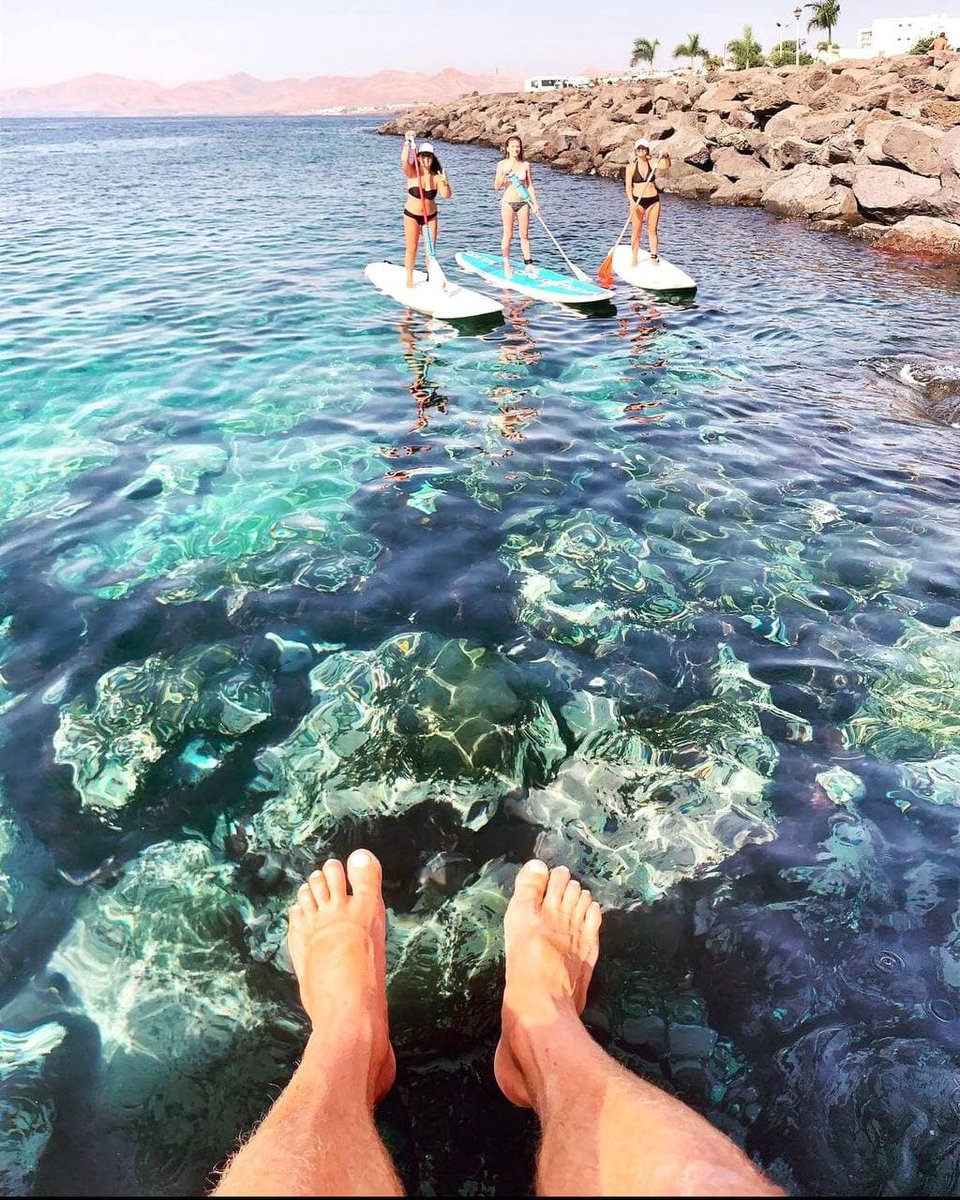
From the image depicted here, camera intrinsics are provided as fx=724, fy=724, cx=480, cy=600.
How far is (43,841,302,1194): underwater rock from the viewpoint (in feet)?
7.95

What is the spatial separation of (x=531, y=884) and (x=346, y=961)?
87 cm

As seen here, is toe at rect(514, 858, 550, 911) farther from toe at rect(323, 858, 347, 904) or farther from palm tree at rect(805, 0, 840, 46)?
palm tree at rect(805, 0, 840, 46)

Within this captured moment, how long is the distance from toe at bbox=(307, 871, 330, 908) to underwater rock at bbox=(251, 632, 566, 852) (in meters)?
0.23

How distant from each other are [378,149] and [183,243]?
40757mm

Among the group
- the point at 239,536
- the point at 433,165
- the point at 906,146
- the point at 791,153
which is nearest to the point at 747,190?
the point at 791,153

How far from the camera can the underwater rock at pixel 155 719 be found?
147 inches

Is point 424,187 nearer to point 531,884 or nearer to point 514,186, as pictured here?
point 514,186

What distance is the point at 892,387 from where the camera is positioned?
9.30 metres

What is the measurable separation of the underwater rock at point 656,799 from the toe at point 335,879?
896mm

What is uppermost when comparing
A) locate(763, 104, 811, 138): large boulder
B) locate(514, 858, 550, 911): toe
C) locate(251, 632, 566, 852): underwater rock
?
locate(763, 104, 811, 138): large boulder

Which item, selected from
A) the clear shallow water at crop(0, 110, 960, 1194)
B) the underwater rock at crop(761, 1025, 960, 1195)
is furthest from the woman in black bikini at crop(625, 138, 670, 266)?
the underwater rock at crop(761, 1025, 960, 1195)

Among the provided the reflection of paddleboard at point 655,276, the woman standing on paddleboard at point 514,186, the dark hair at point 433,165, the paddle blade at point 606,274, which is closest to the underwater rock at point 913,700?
the dark hair at point 433,165

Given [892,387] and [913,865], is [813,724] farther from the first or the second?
A: [892,387]

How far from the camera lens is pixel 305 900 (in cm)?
314
